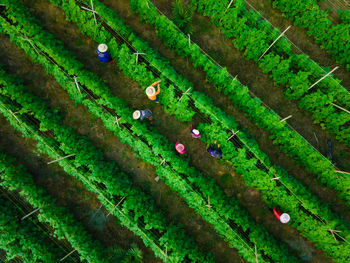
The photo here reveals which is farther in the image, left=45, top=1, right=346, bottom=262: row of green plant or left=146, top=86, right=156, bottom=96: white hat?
left=45, top=1, right=346, bottom=262: row of green plant

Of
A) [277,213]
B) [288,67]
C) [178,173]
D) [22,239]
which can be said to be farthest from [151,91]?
[22,239]

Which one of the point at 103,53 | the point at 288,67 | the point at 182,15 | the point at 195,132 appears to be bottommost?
the point at 195,132

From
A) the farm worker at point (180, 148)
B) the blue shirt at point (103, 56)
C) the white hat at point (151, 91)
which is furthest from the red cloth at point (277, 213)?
the blue shirt at point (103, 56)

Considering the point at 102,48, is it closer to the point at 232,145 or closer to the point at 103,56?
the point at 103,56

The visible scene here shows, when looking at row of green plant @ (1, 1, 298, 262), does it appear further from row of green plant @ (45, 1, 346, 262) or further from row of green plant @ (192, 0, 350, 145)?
row of green plant @ (192, 0, 350, 145)

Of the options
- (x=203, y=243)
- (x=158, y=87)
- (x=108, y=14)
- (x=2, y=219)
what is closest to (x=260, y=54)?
(x=158, y=87)

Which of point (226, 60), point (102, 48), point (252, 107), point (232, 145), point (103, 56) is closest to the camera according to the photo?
point (102, 48)

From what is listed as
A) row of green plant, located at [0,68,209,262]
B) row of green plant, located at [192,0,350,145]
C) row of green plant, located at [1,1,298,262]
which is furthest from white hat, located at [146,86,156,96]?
row of green plant, located at [192,0,350,145]

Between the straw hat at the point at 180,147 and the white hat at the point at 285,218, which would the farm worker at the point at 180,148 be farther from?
the white hat at the point at 285,218
